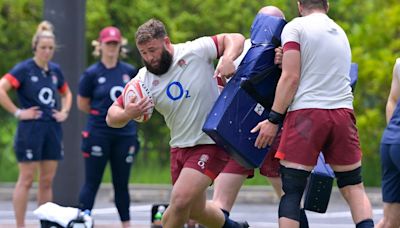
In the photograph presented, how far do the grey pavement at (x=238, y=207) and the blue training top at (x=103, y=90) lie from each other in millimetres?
1468

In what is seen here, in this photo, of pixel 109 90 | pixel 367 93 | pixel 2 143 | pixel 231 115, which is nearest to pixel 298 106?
pixel 231 115

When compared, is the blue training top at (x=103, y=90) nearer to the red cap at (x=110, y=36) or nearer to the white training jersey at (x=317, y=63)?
the red cap at (x=110, y=36)

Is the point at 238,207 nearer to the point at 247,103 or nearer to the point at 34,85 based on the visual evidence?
the point at 34,85

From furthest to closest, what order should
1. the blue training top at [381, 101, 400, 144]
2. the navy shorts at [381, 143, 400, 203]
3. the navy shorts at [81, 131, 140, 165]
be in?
the navy shorts at [81, 131, 140, 165], the navy shorts at [381, 143, 400, 203], the blue training top at [381, 101, 400, 144]

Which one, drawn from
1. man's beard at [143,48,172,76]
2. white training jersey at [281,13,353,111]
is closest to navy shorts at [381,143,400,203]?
white training jersey at [281,13,353,111]

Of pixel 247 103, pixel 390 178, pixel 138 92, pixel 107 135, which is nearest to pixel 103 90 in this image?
pixel 107 135

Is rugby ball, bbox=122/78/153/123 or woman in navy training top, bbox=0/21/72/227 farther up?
rugby ball, bbox=122/78/153/123

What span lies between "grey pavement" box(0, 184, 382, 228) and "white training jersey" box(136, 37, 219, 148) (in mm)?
4335

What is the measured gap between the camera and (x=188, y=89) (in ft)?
30.2

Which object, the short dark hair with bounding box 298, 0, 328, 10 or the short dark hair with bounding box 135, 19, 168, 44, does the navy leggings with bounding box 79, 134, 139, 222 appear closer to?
the short dark hair with bounding box 135, 19, 168, 44

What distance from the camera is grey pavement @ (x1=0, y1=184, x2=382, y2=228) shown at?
47.3 ft

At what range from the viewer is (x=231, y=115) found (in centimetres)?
891

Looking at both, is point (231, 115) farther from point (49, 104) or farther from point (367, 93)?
point (367, 93)

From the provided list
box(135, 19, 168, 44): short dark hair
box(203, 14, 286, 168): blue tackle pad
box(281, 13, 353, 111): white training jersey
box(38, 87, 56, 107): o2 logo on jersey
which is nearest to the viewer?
box(281, 13, 353, 111): white training jersey
